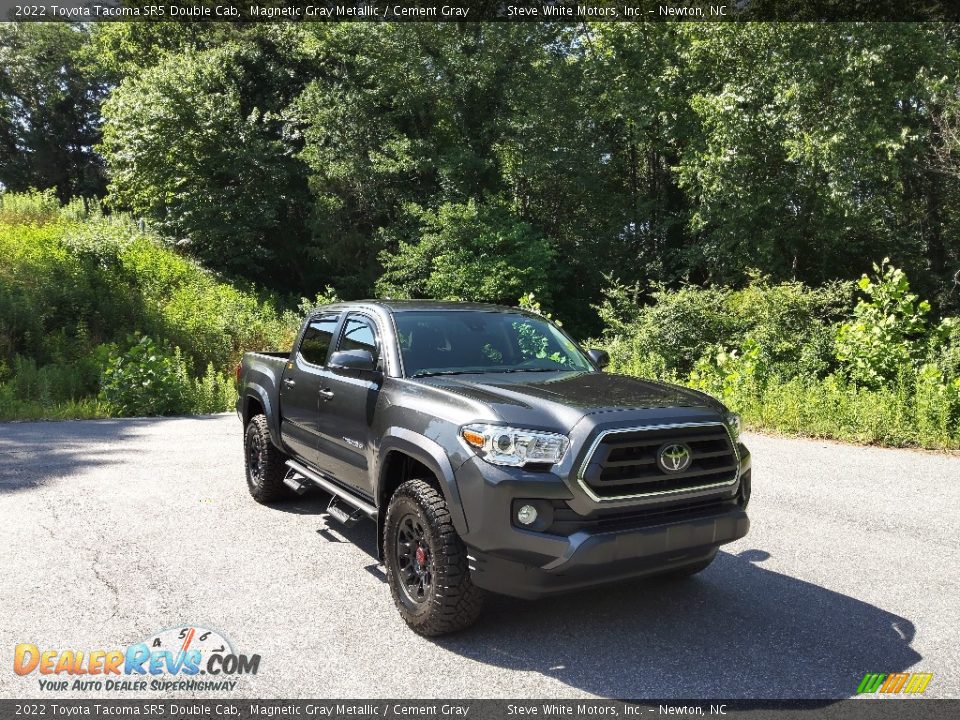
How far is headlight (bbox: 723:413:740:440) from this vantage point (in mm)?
3916

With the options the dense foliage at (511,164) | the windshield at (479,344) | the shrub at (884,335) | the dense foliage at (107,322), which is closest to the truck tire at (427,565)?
the windshield at (479,344)

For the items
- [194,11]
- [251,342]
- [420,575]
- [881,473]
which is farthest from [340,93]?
[420,575]

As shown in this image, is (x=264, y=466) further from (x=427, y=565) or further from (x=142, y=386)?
(x=142, y=386)

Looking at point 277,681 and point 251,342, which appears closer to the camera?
point 277,681

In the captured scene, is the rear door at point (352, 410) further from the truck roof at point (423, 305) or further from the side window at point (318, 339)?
the side window at point (318, 339)

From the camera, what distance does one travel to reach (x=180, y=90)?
86.3ft

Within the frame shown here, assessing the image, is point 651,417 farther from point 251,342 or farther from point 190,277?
point 190,277

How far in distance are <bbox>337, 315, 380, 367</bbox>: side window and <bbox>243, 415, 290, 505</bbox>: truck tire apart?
4.85 ft

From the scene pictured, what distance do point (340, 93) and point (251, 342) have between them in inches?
561

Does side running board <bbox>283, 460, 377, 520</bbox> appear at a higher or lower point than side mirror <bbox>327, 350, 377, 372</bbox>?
lower

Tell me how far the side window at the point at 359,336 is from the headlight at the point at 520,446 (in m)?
1.48

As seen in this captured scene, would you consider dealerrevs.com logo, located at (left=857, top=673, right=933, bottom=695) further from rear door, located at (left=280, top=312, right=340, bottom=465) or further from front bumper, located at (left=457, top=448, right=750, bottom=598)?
rear door, located at (left=280, top=312, right=340, bottom=465)

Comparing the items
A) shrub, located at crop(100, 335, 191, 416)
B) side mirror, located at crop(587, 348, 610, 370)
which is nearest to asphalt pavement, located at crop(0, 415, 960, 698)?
side mirror, located at crop(587, 348, 610, 370)

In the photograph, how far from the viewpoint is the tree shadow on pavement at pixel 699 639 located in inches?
130
